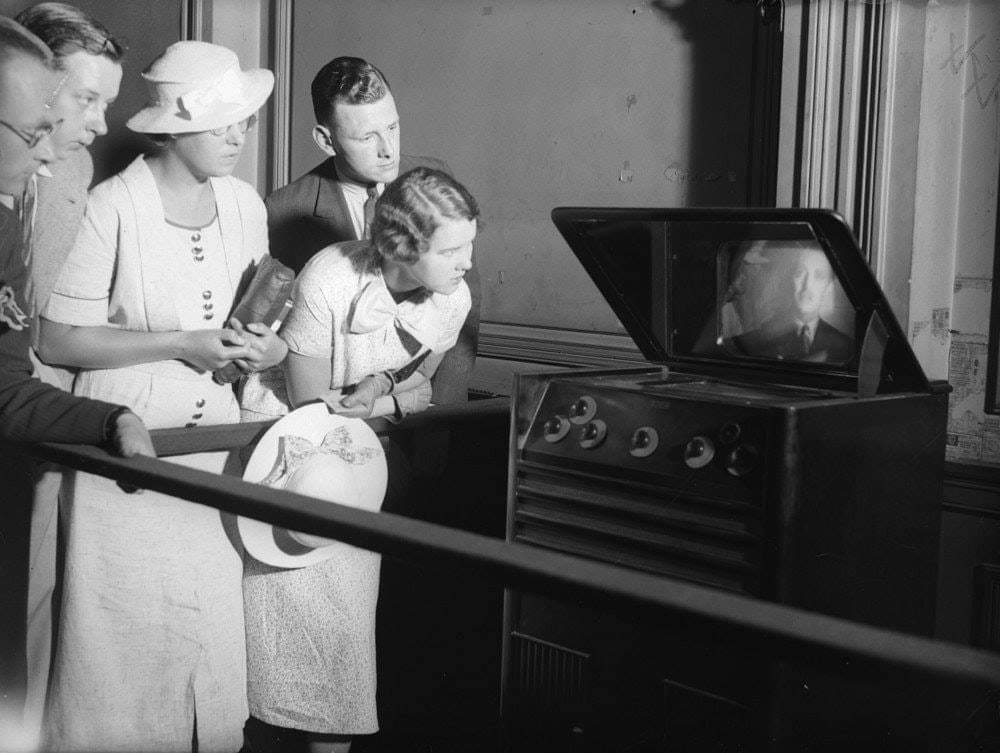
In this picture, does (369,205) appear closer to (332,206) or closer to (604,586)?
(332,206)

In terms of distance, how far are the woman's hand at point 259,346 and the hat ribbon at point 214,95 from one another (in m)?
0.36

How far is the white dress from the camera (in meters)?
2.01

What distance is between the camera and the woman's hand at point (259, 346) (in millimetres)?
1954

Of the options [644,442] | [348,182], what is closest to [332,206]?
[348,182]

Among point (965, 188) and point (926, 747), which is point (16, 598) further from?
point (965, 188)

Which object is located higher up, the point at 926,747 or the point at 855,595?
the point at 855,595

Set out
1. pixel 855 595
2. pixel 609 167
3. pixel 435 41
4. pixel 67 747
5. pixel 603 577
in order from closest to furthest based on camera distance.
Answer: pixel 603 577
pixel 855 595
pixel 67 747
pixel 609 167
pixel 435 41

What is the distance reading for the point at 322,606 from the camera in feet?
6.69

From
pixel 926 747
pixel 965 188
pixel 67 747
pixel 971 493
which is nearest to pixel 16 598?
pixel 67 747

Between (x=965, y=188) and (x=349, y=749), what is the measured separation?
5.01 ft

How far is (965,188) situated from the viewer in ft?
6.95

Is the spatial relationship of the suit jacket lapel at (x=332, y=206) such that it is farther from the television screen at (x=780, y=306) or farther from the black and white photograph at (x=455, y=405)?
the television screen at (x=780, y=306)

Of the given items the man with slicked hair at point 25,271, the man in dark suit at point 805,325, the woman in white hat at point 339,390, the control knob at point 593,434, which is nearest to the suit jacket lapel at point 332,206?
the woman in white hat at point 339,390

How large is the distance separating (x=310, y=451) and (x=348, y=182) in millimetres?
588
